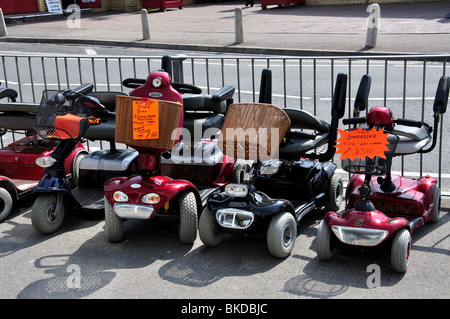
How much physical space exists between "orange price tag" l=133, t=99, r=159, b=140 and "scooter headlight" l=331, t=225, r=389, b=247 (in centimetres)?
162

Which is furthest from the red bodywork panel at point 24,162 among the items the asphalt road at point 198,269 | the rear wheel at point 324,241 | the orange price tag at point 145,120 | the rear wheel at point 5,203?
the rear wheel at point 324,241

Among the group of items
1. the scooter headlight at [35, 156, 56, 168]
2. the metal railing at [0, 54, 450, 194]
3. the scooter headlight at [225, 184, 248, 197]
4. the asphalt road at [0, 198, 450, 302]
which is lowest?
the asphalt road at [0, 198, 450, 302]

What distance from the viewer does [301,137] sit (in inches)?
217

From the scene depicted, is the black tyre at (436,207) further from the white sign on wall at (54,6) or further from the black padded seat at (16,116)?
the white sign on wall at (54,6)

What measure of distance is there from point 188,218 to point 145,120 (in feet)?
2.88

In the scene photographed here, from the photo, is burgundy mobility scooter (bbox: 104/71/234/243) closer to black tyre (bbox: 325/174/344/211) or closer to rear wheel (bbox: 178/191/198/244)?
rear wheel (bbox: 178/191/198/244)

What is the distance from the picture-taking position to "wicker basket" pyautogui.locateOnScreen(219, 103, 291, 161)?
4840mm

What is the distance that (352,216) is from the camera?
4.50 m

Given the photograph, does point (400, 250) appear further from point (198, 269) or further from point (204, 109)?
point (204, 109)

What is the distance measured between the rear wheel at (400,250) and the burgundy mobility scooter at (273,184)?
840mm

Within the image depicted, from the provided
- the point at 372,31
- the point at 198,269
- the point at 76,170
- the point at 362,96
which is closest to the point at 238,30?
the point at 372,31

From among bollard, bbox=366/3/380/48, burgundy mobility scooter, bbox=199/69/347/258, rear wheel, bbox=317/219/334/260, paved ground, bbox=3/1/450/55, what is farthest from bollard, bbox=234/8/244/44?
rear wheel, bbox=317/219/334/260

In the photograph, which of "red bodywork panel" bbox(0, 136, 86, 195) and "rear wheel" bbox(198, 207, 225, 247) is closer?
"rear wheel" bbox(198, 207, 225, 247)
